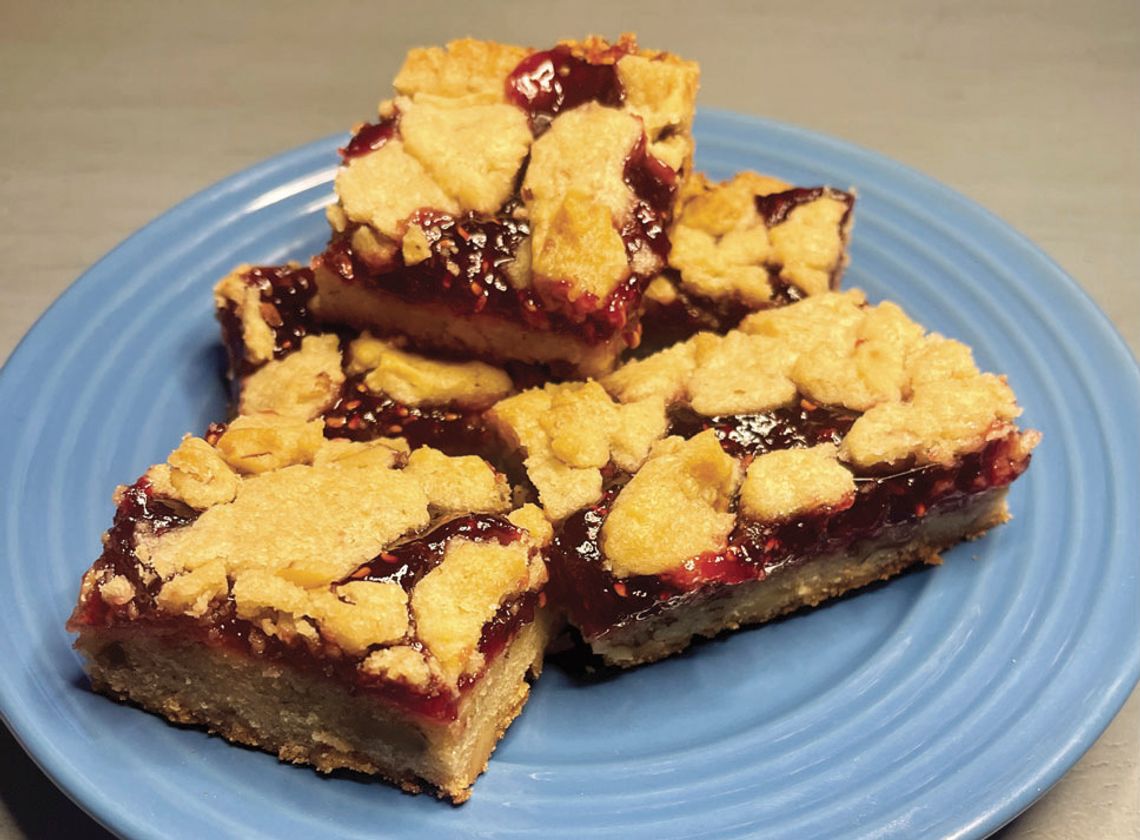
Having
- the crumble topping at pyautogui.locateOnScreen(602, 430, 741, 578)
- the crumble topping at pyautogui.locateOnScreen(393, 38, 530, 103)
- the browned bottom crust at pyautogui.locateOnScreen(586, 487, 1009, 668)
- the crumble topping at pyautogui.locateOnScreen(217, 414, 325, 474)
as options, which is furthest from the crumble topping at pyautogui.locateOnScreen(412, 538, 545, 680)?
the crumble topping at pyautogui.locateOnScreen(393, 38, 530, 103)

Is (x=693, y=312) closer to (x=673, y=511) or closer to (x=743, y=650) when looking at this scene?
(x=673, y=511)

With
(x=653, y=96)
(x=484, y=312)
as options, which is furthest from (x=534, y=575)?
(x=653, y=96)

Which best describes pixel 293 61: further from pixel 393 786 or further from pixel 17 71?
pixel 393 786

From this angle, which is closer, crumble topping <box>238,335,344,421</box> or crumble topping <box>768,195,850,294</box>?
crumble topping <box>238,335,344,421</box>

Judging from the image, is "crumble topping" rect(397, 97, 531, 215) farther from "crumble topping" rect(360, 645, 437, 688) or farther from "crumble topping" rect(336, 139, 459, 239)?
"crumble topping" rect(360, 645, 437, 688)

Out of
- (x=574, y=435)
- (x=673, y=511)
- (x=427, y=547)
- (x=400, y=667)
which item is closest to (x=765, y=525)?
(x=673, y=511)

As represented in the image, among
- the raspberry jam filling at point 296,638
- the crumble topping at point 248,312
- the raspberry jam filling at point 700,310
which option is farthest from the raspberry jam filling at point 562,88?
the raspberry jam filling at point 296,638

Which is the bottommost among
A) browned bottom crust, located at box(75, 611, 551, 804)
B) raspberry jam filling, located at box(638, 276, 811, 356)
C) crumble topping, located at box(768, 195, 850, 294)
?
browned bottom crust, located at box(75, 611, 551, 804)
